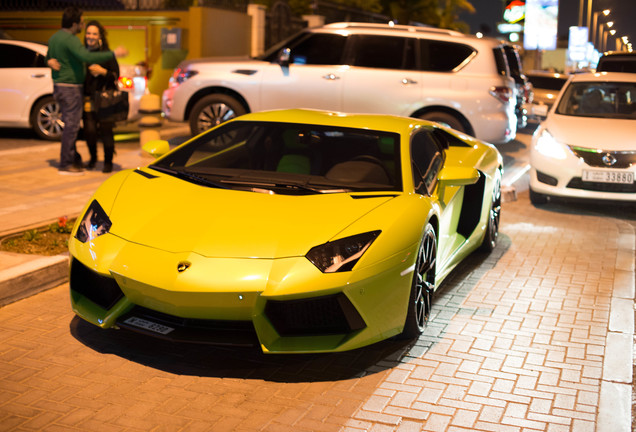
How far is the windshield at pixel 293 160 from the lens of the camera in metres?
5.74

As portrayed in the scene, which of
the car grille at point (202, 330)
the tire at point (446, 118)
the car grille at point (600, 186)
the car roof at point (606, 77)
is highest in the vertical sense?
the car roof at point (606, 77)

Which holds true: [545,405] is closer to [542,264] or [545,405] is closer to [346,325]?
[346,325]

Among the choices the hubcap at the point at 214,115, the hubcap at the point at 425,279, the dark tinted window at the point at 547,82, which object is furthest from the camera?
the dark tinted window at the point at 547,82

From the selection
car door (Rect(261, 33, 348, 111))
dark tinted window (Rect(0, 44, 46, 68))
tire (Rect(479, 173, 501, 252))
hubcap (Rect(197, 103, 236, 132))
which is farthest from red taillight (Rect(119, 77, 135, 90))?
tire (Rect(479, 173, 501, 252))

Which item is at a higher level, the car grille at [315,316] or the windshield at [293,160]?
the windshield at [293,160]

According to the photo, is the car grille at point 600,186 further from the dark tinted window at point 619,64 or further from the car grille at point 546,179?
the dark tinted window at point 619,64

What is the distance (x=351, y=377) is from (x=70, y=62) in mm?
6853

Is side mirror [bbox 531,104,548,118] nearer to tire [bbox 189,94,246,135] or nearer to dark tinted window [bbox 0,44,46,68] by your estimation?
tire [bbox 189,94,246,135]

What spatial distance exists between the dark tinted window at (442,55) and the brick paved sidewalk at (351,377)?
7.82 meters

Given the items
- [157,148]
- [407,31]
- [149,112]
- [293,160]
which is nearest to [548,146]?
[407,31]

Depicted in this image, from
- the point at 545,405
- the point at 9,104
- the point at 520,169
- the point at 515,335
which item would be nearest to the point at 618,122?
the point at 520,169

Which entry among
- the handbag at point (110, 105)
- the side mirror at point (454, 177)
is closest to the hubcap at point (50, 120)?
the handbag at point (110, 105)

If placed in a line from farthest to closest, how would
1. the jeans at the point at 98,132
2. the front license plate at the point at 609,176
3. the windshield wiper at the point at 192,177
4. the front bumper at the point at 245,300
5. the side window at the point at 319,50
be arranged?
the side window at the point at 319,50 < the jeans at the point at 98,132 < the front license plate at the point at 609,176 < the windshield wiper at the point at 192,177 < the front bumper at the point at 245,300

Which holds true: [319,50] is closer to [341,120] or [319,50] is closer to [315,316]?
[341,120]
